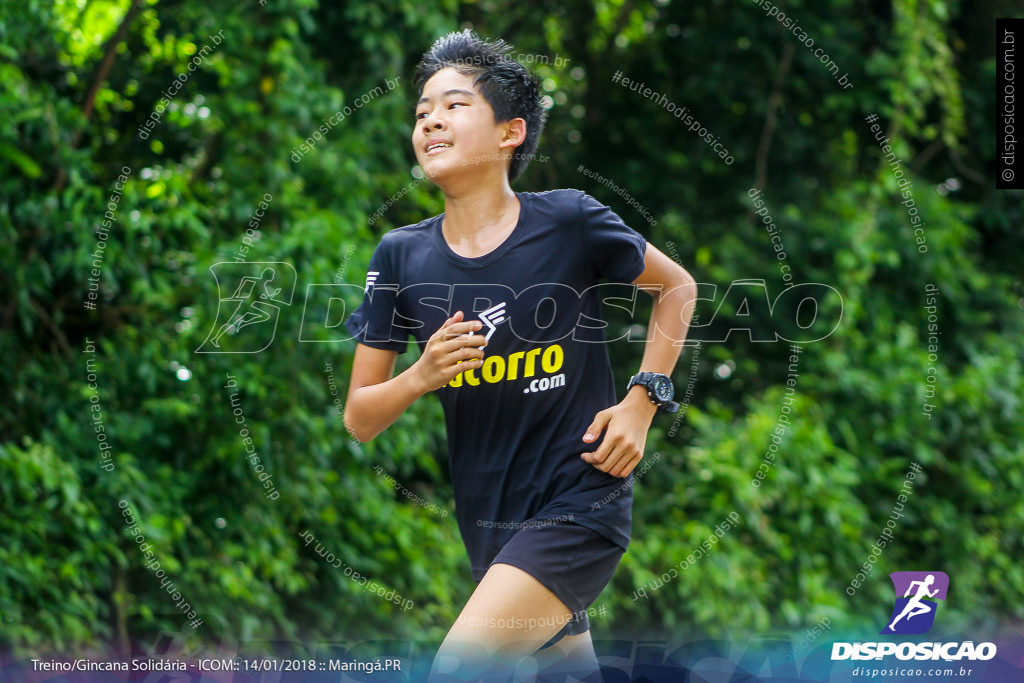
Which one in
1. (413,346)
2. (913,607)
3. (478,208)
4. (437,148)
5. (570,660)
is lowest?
(913,607)

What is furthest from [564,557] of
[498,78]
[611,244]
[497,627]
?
[498,78]

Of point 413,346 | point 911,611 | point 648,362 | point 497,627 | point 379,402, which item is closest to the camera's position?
point 497,627

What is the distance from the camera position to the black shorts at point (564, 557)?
187 cm

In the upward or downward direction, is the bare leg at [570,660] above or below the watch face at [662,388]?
below

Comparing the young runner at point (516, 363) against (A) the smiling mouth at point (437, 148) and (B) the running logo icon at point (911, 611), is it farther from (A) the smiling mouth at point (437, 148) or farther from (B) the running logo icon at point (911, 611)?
(B) the running logo icon at point (911, 611)

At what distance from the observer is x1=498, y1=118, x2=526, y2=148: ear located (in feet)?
6.59

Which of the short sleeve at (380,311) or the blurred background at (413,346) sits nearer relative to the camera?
the short sleeve at (380,311)

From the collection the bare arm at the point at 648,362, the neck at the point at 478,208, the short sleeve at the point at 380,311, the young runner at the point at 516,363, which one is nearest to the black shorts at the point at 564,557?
the young runner at the point at 516,363

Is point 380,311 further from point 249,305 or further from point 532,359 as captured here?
point 249,305

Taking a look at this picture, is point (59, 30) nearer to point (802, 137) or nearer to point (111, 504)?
point (111, 504)

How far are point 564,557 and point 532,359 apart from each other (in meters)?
0.39

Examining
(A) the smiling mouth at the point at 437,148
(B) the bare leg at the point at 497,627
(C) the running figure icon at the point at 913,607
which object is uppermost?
(A) the smiling mouth at the point at 437,148

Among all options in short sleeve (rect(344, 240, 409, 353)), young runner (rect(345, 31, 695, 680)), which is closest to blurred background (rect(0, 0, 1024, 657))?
short sleeve (rect(344, 240, 409, 353))

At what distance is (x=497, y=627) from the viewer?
1839 millimetres
